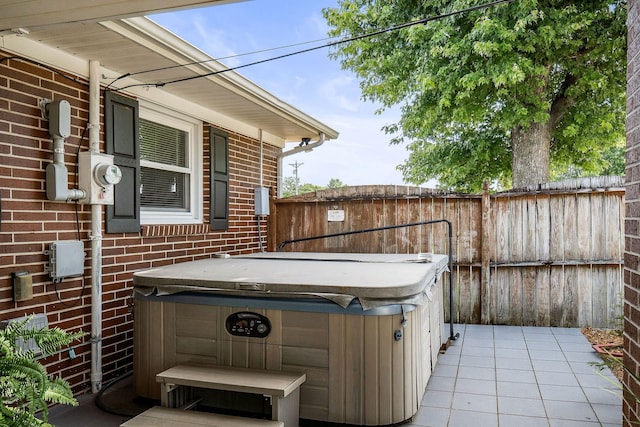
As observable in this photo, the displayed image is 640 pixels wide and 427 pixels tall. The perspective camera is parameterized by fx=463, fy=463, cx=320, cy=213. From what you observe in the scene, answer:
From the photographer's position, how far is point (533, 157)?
769 cm

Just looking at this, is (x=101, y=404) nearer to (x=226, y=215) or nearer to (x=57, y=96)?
(x=57, y=96)

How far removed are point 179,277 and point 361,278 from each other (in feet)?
3.89

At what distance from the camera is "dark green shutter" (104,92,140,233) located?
3.60m

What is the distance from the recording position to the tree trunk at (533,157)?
764 cm

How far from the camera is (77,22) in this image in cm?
249

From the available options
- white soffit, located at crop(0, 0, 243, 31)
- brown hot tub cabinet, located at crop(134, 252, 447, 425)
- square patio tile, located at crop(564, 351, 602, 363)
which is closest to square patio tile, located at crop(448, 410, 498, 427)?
brown hot tub cabinet, located at crop(134, 252, 447, 425)

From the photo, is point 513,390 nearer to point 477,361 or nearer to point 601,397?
point 601,397

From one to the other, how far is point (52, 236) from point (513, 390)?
11.3 feet

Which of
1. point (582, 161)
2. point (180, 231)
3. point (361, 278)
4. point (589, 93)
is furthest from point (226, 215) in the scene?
point (582, 161)

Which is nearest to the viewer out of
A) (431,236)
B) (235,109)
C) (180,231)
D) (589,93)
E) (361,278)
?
(361,278)

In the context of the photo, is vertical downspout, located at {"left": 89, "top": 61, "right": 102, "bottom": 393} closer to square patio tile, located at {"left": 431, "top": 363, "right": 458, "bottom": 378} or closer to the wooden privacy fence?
square patio tile, located at {"left": 431, "top": 363, "right": 458, "bottom": 378}

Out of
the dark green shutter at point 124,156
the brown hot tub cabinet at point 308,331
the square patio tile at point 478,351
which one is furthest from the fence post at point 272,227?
the brown hot tub cabinet at point 308,331

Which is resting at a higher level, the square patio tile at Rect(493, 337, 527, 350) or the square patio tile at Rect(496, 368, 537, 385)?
the square patio tile at Rect(493, 337, 527, 350)

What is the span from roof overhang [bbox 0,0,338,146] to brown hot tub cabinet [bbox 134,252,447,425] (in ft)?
5.08
